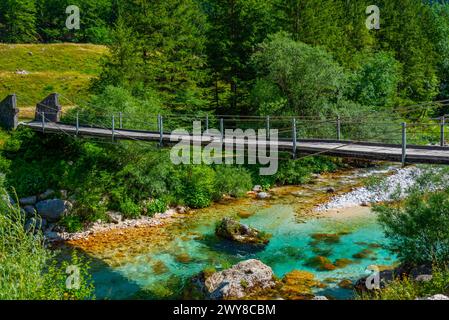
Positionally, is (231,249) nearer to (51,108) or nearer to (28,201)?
(28,201)

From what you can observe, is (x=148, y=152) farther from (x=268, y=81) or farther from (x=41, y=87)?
(x=41, y=87)

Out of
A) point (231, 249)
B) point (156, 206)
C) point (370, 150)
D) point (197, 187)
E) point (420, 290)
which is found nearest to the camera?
point (420, 290)

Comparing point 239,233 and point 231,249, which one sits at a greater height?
point 239,233

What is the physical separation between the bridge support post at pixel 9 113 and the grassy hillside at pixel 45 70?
9.41 metres

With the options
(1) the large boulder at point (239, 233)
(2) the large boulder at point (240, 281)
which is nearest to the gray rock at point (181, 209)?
(1) the large boulder at point (239, 233)

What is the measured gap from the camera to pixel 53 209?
2223 centimetres

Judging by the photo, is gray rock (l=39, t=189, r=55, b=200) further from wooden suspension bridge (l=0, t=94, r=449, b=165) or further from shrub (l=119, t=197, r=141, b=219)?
shrub (l=119, t=197, r=141, b=219)

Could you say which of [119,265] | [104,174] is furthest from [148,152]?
[119,265]

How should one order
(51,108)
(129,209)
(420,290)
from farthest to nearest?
(51,108)
(129,209)
(420,290)

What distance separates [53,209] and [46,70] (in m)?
33.8

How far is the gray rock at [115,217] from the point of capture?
22.7m

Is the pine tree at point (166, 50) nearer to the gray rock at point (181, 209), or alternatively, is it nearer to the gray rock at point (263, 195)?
the gray rock at point (263, 195)

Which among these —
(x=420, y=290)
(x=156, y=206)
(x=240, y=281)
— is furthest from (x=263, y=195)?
(x=420, y=290)

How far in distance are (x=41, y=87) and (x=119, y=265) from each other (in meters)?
32.7
